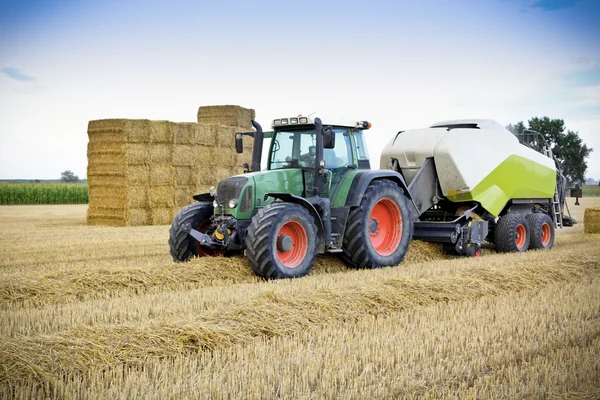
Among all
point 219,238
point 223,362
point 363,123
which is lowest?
point 223,362

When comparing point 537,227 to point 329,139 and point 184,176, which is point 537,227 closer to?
point 329,139

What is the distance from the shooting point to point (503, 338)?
537 cm

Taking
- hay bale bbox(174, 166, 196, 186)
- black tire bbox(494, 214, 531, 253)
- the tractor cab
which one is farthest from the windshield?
hay bale bbox(174, 166, 196, 186)

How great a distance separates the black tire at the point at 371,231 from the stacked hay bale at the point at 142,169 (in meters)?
8.76

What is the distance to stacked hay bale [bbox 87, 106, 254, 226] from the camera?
16.6 metres

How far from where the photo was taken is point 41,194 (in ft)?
103

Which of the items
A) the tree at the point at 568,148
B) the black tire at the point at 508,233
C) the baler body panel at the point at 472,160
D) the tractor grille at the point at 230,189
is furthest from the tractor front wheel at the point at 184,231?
the tree at the point at 568,148

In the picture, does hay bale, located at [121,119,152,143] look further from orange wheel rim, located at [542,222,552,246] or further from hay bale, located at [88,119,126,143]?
orange wheel rim, located at [542,222,552,246]

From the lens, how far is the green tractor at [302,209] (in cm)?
800

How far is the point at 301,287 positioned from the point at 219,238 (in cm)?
155

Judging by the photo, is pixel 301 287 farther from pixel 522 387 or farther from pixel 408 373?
pixel 522 387

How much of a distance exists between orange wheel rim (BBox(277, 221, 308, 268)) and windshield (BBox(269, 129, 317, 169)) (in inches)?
39.0

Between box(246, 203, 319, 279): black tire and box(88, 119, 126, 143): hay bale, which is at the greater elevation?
box(88, 119, 126, 143): hay bale

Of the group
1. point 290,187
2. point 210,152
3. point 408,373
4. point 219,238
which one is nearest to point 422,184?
point 290,187
